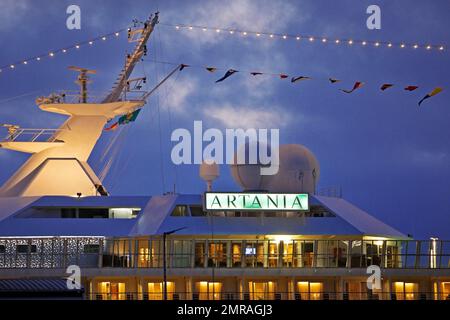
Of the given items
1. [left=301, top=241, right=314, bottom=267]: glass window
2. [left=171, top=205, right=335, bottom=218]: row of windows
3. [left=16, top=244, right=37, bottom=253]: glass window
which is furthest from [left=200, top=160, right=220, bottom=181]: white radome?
[left=16, top=244, right=37, bottom=253]: glass window

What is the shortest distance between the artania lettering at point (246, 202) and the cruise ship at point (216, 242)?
6 centimetres

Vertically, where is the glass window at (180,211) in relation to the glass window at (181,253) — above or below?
above

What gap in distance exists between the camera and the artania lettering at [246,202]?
214 ft

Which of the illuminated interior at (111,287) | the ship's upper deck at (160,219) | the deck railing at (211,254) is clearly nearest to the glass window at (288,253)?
the deck railing at (211,254)

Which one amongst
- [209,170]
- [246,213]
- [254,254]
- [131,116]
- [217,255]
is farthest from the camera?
[131,116]

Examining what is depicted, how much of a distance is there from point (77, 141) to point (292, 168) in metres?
15.3

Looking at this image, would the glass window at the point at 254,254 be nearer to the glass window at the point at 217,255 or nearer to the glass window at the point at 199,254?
the glass window at the point at 217,255

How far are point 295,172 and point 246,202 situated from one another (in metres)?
5.84

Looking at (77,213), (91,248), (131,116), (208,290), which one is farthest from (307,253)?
(131,116)

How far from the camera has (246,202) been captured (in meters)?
65.4

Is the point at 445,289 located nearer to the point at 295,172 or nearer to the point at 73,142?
the point at 295,172
